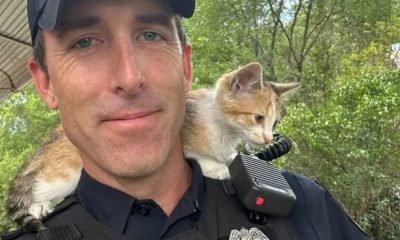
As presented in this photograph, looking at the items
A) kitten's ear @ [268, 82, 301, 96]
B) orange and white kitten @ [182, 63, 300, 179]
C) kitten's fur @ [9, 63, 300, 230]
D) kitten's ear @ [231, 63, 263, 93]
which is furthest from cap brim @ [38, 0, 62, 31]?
kitten's ear @ [268, 82, 301, 96]

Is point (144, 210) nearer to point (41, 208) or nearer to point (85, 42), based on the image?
point (85, 42)

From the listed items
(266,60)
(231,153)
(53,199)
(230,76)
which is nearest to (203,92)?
(230,76)

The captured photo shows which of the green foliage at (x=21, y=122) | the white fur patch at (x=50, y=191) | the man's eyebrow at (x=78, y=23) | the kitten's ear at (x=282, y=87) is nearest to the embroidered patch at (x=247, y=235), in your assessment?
the man's eyebrow at (x=78, y=23)

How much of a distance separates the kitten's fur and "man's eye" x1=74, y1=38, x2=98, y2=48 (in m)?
0.67

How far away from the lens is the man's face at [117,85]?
5.41ft

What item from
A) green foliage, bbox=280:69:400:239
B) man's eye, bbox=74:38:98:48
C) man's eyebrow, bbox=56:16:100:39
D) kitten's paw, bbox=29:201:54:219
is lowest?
green foliage, bbox=280:69:400:239

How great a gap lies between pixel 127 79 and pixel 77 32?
213 mm

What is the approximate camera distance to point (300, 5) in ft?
61.7

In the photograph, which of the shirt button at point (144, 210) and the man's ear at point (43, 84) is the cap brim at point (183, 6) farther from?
the shirt button at point (144, 210)

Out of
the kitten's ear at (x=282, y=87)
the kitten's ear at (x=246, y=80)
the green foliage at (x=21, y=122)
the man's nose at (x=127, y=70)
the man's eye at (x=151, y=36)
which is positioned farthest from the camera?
the green foliage at (x=21, y=122)

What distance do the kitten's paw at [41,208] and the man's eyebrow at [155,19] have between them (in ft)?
2.81

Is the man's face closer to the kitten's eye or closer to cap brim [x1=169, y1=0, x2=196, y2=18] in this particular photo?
cap brim [x1=169, y1=0, x2=196, y2=18]

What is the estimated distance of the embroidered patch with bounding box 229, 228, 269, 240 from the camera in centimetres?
175

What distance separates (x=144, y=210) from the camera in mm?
1765
